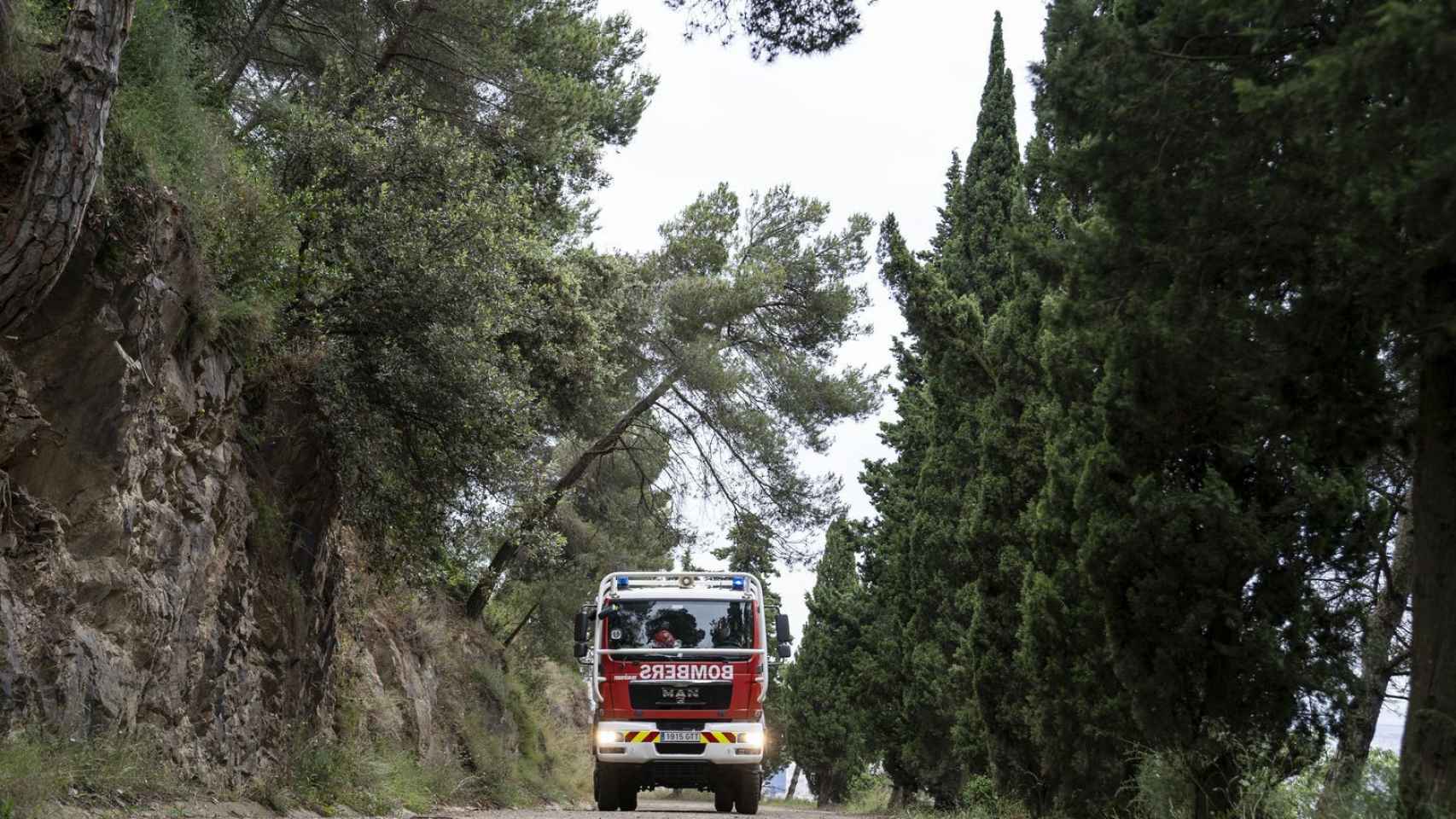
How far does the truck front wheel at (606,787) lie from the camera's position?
19.3 meters

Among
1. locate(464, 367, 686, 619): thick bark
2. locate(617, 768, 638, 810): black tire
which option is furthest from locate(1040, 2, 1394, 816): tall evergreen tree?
locate(464, 367, 686, 619): thick bark

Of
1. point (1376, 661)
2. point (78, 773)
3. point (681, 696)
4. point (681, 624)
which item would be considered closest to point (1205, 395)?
point (1376, 661)

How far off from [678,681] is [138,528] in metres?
9.29

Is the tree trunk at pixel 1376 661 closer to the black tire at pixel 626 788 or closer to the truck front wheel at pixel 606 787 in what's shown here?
the black tire at pixel 626 788

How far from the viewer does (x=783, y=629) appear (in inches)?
735

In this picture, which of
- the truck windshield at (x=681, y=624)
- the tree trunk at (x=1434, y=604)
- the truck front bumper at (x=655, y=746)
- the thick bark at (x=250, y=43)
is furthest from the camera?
the truck windshield at (x=681, y=624)

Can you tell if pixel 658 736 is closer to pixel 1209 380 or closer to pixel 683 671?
pixel 683 671

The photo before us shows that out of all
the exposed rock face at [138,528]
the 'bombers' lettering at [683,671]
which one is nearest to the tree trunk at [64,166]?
the exposed rock face at [138,528]

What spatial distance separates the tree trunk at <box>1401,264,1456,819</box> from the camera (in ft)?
25.9

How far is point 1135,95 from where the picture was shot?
8547mm

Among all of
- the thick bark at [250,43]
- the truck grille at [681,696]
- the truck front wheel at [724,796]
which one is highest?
the thick bark at [250,43]

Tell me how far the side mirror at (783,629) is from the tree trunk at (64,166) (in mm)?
11731

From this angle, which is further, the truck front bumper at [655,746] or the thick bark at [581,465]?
the thick bark at [581,465]

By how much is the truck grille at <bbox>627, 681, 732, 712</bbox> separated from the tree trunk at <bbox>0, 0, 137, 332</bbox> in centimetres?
1150
